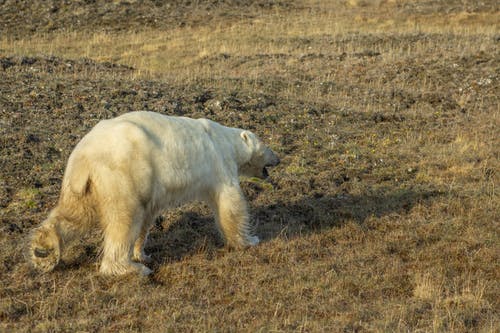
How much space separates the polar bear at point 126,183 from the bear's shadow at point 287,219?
610 millimetres

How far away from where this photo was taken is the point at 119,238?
6.46 metres

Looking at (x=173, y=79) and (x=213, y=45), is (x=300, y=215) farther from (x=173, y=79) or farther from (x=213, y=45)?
(x=213, y=45)

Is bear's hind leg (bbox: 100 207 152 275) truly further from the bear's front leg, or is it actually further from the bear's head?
the bear's head

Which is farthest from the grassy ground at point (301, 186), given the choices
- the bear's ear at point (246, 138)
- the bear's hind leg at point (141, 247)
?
the bear's ear at point (246, 138)

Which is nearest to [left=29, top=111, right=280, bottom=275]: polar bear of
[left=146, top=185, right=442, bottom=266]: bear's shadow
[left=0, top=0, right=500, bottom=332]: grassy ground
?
[left=0, top=0, right=500, bottom=332]: grassy ground

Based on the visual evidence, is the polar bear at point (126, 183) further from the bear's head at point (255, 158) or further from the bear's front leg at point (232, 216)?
the bear's head at point (255, 158)

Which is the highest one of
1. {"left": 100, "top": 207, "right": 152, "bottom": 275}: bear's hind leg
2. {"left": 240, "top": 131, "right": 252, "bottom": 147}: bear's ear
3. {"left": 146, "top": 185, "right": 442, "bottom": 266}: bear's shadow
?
{"left": 240, "top": 131, "right": 252, "bottom": 147}: bear's ear

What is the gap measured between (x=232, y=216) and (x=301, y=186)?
2.70 metres

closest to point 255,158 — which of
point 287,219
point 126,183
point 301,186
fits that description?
point 287,219

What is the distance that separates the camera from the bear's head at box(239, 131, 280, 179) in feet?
27.1

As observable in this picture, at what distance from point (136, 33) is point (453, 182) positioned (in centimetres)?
2004

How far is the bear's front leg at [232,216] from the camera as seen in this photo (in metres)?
7.51

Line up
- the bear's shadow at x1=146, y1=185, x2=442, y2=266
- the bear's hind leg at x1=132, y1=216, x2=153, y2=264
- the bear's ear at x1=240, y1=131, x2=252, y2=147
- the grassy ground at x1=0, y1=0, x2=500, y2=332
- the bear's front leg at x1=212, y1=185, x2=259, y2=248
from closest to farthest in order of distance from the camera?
the grassy ground at x1=0, y1=0, x2=500, y2=332
the bear's hind leg at x1=132, y1=216, x2=153, y2=264
the bear's front leg at x1=212, y1=185, x2=259, y2=248
the bear's shadow at x1=146, y1=185, x2=442, y2=266
the bear's ear at x1=240, y1=131, x2=252, y2=147

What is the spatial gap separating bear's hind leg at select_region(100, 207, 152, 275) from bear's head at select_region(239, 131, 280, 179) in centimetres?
216
